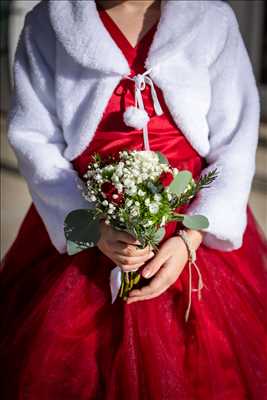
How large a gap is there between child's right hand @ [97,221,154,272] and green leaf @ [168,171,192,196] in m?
0.13

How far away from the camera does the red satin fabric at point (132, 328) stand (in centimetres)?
116

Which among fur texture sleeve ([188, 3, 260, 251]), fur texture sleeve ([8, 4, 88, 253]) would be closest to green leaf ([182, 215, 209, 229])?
fur texture sleeve ([188, 3, 260, 251])

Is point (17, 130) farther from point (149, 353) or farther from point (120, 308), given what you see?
point (149, 353)

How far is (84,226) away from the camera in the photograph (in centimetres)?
111

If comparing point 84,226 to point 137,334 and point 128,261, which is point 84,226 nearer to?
point 128,261

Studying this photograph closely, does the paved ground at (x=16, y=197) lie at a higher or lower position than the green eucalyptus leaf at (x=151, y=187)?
lower

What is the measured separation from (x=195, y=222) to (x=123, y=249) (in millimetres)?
147

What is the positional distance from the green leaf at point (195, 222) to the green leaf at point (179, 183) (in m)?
0.08

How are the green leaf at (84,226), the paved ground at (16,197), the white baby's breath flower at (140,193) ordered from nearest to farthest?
the white baby's breath flower at (140,193) → the green leaf at (84,226) → the paved ground at (16,197)

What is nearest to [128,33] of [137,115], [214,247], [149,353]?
[137,115]

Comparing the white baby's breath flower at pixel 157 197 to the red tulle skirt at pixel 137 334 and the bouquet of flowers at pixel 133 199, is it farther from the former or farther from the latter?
the red tulle skirt at pixel 137 334

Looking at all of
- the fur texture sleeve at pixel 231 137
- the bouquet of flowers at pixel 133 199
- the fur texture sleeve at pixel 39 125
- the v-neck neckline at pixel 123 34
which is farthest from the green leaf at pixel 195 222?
the v-neck neckline at pixel 123 34

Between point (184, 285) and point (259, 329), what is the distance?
0.61 ft

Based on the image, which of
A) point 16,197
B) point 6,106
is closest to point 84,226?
point 16,197
